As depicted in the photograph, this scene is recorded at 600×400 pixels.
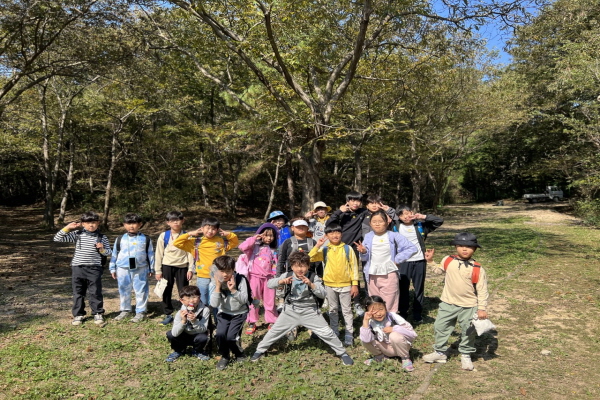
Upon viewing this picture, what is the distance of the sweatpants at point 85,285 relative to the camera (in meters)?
5.38

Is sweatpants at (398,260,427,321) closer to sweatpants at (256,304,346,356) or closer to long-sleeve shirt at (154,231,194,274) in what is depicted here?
sweatpants at (256,304,346,356)

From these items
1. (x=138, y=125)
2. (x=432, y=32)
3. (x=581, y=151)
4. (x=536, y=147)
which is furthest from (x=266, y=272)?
(x=536, y=147)

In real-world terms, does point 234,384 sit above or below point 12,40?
below

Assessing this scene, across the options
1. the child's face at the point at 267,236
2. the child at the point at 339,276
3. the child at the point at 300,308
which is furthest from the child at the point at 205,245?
the child at the point at 339,276

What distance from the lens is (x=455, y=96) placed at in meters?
20.5

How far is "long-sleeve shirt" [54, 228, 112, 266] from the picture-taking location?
5379 mm

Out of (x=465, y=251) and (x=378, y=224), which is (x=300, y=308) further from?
(x=465, y=251)

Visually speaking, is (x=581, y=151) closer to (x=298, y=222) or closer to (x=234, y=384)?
(x=298, y=222)

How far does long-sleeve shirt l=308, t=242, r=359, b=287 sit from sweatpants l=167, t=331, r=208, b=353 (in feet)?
5.15

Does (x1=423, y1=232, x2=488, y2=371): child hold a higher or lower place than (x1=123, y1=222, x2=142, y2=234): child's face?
lower

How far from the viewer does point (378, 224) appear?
473 centimetres

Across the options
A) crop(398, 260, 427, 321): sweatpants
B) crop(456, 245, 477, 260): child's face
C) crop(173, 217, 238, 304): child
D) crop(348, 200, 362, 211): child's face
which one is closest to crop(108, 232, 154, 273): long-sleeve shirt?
crop(173, 217, 238, 304): child

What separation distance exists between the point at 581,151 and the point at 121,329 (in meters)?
27.2

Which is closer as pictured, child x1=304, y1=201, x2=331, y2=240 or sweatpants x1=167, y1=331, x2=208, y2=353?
sweatpants x1=167, y1=331, x2=208, y2=353
